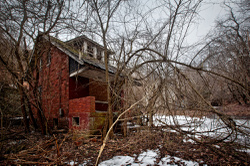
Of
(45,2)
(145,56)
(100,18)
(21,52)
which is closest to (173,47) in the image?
(145,56)

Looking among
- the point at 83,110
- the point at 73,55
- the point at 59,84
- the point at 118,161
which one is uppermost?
the point at 73,55

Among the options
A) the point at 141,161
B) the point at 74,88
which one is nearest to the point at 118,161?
the point at 141,161

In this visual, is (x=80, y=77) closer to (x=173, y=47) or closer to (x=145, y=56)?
(x=145, y=56)

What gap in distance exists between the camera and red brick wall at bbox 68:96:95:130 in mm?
5934

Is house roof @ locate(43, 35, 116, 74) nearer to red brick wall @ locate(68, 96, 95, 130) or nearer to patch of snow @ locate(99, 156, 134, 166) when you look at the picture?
red brick wall @ locate(68, 96, 95, 130)

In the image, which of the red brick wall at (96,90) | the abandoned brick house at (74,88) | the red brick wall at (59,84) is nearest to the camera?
the abandoned brick house at (74,88)

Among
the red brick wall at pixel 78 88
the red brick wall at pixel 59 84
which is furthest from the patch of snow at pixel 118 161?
the red brick wall at pixel 59 84

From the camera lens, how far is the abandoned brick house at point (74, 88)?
238 inches

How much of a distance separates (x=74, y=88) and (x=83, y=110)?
→ 7.20 ft

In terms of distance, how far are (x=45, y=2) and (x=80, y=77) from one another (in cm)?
506

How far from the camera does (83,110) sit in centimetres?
620

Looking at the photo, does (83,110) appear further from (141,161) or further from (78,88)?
(141,161)

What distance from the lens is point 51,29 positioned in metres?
4.90

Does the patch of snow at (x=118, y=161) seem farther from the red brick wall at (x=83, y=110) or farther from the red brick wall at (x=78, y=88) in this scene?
the red brick wall at (x=78, y=88)
